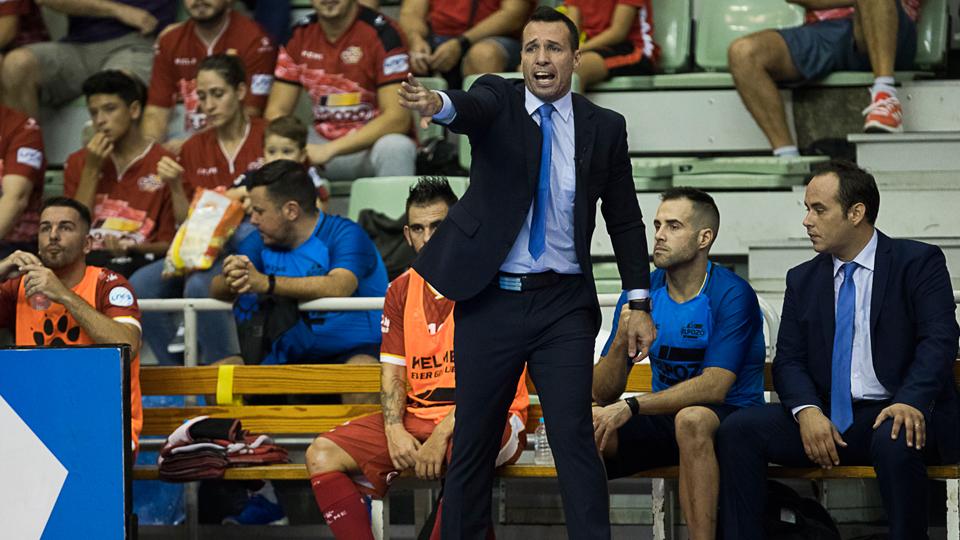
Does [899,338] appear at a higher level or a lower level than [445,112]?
lower

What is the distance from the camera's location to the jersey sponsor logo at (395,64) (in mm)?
7789

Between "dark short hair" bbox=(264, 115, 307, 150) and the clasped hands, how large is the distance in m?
2.91

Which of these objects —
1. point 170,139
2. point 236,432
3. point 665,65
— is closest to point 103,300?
point 236,432

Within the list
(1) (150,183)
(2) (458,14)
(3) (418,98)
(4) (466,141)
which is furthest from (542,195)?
(2) (458,14)

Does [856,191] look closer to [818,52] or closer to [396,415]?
[396,415]

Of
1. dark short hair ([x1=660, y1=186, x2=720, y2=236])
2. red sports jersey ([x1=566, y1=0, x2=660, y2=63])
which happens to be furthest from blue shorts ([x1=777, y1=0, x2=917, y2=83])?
dark short hair ([x1=660, y1=186, x2=720, y2=236])

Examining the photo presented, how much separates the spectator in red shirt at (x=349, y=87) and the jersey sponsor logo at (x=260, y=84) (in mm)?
156

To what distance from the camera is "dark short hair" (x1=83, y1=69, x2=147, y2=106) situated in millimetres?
7547

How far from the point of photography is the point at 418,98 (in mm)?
3943

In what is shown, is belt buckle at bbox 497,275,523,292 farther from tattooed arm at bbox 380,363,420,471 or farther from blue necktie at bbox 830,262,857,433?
blue necktie at bbox 830,262,857,433

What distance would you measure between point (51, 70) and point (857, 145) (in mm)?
4418

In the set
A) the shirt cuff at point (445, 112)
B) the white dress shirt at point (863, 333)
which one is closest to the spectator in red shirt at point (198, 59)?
the white dress shirt at point (863, 333)

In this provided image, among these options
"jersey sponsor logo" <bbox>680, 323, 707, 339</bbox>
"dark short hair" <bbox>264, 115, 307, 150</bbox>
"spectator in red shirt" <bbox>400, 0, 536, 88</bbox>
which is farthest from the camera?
"spectator in red shirt" <bbox>400, 0, 536, 88</bbox>

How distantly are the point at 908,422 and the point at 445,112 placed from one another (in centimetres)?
A: 192
